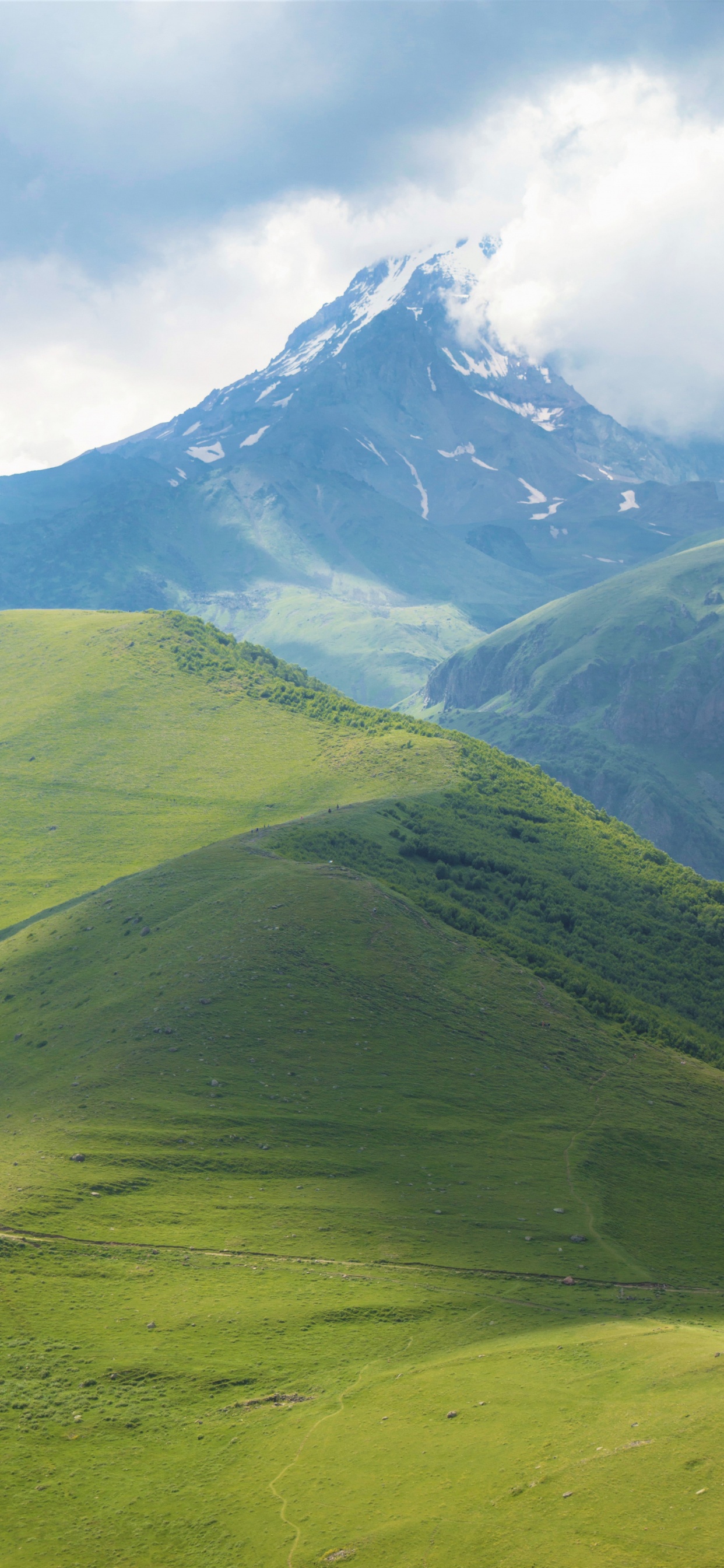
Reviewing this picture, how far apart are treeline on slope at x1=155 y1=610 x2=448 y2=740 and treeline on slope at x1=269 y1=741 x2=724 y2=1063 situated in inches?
1386

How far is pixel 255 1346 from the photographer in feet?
103

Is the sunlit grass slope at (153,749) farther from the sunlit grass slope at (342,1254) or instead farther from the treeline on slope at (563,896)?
the sunlit grass slope at (342,1254)

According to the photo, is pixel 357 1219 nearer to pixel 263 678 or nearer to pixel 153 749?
pixel 153 749

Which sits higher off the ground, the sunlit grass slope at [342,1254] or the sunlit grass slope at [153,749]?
the sunlit grass slope at [153,749]

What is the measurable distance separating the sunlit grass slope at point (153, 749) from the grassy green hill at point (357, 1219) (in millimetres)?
32673

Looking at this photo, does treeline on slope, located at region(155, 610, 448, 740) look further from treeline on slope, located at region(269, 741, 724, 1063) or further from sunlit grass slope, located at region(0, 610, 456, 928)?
treeline on slope, located at region(269, 741, 724, 1063)

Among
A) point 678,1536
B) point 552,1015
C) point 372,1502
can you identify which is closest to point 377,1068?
point 552,1015

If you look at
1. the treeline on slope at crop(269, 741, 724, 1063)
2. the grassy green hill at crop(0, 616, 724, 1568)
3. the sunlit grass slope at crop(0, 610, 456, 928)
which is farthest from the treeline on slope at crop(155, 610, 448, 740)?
the grassy green hill at crop(0, 616, 724, 1568)

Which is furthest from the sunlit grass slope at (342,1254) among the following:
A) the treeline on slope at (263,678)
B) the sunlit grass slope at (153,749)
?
the treeline on slope at (263,678)

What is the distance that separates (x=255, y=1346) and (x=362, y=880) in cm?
4357

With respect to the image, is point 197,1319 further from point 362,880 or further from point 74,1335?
point 362,880

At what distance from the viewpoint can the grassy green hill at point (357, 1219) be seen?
23859 mm

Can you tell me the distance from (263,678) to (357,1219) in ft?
452

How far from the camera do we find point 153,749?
151625 mm
